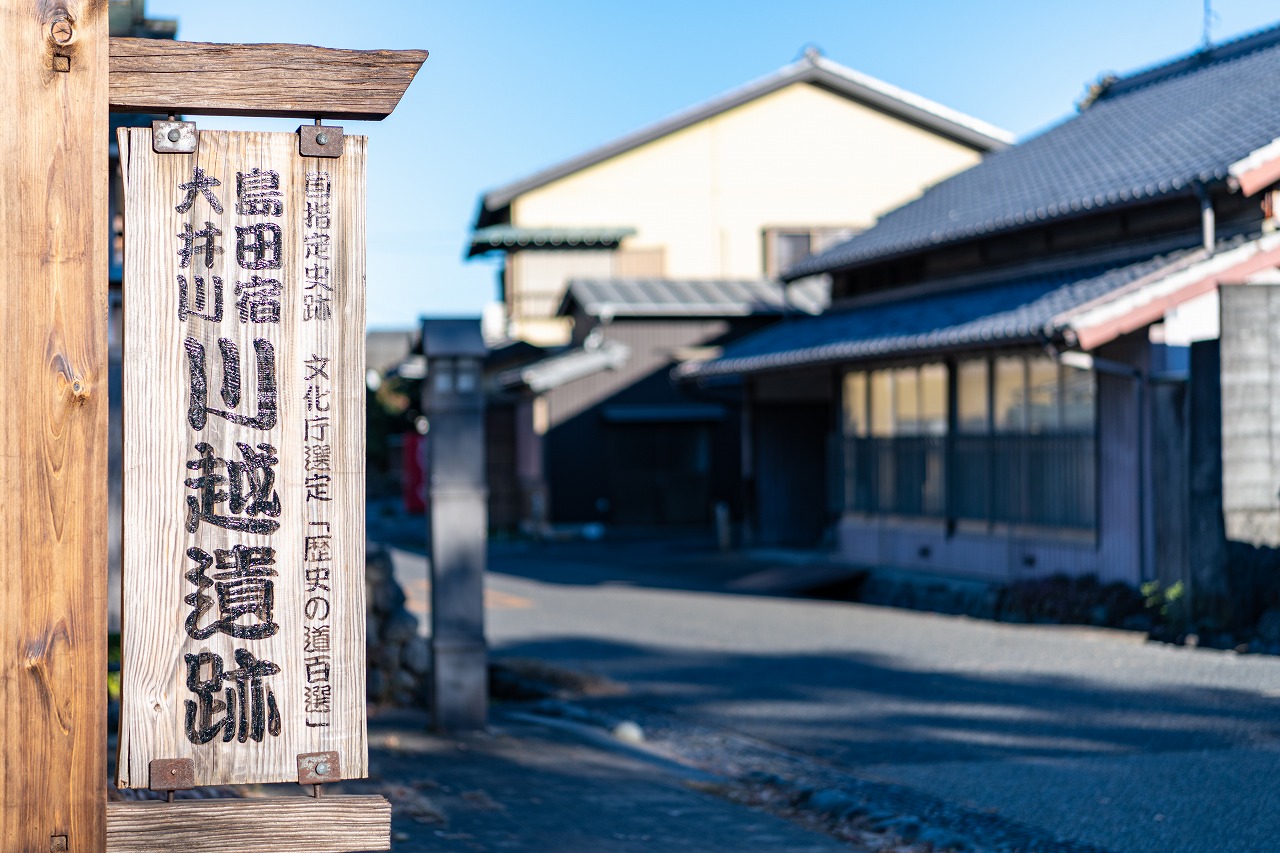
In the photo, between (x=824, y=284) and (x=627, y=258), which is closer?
(x=824, y=284)

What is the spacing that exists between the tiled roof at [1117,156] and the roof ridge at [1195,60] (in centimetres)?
2

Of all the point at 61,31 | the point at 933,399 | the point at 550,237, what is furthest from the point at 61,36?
the point at 550,237

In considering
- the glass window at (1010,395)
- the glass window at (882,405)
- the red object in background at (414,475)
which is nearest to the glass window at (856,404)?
the glass window at (882,405)

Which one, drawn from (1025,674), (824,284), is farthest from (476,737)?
(824,284)

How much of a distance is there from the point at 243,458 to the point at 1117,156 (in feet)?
50.3

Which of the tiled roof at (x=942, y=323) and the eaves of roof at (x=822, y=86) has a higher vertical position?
the eaves of roof at (x=822, y=86)

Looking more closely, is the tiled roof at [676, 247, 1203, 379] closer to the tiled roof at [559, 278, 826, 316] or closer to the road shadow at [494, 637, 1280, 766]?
the road shadow at [494, 637, 1280, 766]

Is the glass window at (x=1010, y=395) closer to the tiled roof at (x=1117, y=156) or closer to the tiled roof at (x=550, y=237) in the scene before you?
the tiled roof at (x=1117, y=156)

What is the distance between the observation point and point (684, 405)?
29766 millimetres

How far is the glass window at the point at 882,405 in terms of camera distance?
18344 millimetres

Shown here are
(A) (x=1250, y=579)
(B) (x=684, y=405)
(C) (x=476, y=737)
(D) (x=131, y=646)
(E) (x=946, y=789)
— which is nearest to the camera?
(D) (x=131, y=646)

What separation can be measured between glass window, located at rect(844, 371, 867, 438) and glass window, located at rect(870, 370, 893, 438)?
232 mm

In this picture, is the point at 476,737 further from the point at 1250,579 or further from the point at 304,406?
the point at 1250,579

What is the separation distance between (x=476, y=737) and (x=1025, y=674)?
→ 455 centimetres
